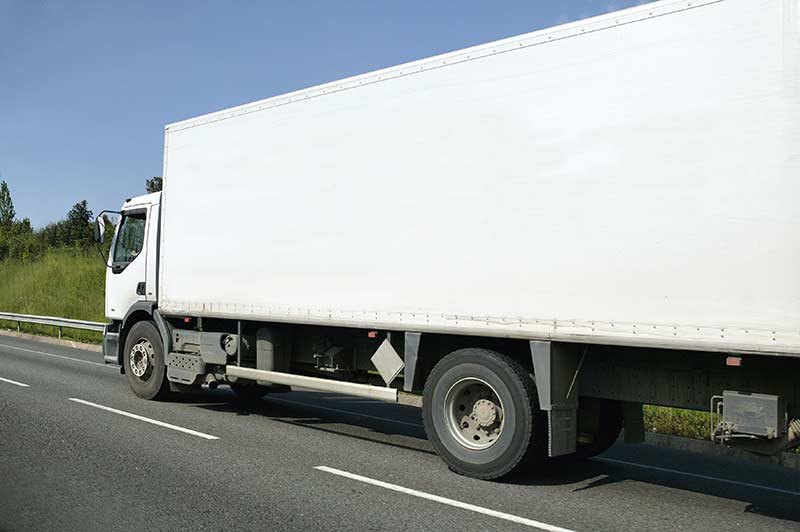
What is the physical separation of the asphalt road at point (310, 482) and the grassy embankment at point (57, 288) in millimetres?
14078

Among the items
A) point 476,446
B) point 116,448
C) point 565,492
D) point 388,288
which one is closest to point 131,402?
point 116,448

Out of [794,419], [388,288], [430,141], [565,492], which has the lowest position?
[565,492]

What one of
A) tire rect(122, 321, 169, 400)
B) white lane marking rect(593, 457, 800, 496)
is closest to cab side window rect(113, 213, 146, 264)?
tire rect(122, 321, 169, 400)

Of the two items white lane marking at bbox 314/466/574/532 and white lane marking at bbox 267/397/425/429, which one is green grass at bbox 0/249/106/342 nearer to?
white lane marking at bbox 267/397/425/429

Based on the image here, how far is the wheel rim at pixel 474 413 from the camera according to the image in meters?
6.40

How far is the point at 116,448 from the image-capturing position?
7.19 meters

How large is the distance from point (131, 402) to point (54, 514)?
200 inches

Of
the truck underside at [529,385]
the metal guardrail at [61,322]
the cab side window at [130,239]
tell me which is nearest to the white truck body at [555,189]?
the truck underside at [529,385]

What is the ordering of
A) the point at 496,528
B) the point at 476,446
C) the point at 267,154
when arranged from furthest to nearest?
1. the point at 267,154
2. the point at 476,446
3. the point at 496,528

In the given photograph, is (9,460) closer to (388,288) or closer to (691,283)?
(388,288)

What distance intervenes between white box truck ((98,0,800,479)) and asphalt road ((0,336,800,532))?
541mm

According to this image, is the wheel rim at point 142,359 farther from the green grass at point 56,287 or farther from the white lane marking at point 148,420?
the green grass at point 56,287

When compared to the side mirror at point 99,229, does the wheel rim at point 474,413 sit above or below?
below

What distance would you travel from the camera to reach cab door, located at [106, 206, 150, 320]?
34.4 feet
